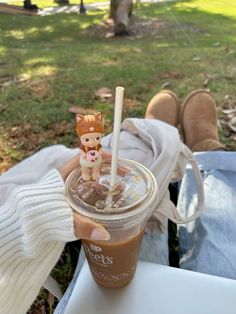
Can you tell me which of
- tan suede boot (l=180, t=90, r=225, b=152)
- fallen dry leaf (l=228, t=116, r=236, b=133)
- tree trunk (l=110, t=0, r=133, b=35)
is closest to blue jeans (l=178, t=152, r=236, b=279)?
tan suede boot (l=180, t=90, r=225, b=152)

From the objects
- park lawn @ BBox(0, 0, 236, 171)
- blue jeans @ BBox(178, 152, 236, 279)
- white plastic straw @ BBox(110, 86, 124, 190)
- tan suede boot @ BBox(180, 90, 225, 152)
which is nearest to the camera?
white plastic straw @ BBox(110, 86, 124, 190)

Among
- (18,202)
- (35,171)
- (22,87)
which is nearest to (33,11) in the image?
(22,87)

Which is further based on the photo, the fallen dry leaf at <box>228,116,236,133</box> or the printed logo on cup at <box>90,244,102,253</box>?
the fallen dry leaf at <box>228,116,236,133</box>

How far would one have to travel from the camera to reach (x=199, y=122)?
50.8 inches

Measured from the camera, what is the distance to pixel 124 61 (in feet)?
6.90

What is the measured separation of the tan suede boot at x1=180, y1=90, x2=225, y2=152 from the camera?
1231 millimetres

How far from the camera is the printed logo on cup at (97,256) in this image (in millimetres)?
606

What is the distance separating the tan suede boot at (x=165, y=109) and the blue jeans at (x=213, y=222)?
1.16 ft

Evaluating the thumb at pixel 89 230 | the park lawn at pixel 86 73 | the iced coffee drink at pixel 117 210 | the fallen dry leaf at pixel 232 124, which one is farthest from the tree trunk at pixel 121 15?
the thumb at pixel 89 230

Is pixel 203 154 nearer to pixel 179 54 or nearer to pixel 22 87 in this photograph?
pixel 22 87

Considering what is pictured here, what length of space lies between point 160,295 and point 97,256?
14 centimetres

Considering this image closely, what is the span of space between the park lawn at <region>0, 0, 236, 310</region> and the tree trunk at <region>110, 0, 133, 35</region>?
0.33 feet

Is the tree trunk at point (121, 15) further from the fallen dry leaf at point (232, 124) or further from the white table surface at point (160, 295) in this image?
the white table surface at point (160, 295)

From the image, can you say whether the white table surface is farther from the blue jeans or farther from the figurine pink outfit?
the figurine pink outfit
